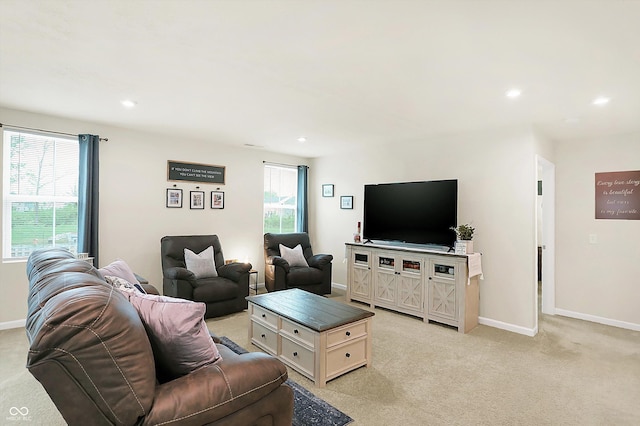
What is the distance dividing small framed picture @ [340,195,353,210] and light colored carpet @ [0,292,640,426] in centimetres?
251

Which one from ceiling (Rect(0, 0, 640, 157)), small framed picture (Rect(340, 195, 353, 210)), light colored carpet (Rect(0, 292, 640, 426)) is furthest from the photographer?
small framed picture (Rect(340, 195, 353, 210))

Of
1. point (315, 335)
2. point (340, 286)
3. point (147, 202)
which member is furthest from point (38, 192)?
point (340, 286)

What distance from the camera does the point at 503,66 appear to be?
2.51m

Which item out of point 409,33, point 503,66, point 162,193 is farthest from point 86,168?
point 503,66

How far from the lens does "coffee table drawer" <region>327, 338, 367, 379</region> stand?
2.82m

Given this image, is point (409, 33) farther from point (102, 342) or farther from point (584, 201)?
point (584, 201)

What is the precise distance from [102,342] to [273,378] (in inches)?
31.6

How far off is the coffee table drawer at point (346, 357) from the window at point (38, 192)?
365 cm

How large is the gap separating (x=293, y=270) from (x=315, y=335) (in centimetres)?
260

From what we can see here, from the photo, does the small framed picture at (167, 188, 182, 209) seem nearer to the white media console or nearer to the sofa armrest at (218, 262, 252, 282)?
the sofa armrest at (218, 262, 252, 282)

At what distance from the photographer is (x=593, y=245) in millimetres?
4535

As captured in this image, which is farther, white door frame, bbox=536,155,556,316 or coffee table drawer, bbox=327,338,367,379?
white door frame, bbox=536,155,556,316

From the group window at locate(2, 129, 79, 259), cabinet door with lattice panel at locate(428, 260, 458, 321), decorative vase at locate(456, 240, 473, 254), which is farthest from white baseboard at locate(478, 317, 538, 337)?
window at locate(2, 129, 79, 259)

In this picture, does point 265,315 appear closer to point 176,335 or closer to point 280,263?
point 176,335
